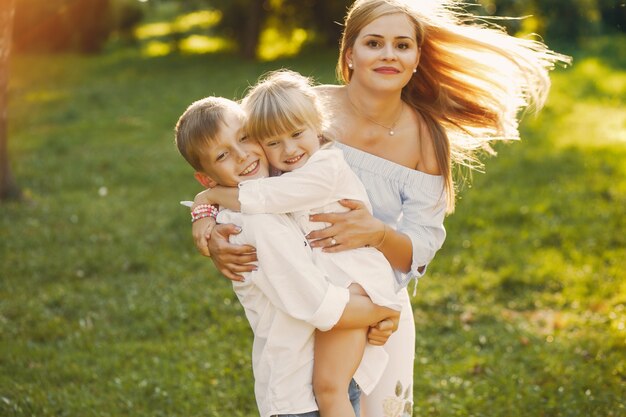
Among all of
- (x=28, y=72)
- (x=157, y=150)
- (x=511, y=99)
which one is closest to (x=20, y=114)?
(x=157, y=150)

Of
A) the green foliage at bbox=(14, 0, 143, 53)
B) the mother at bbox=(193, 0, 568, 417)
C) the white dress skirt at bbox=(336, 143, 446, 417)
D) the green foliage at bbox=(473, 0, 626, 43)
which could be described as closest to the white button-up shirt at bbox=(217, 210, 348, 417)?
the mother at bbox=(193, 0, 568, 417)

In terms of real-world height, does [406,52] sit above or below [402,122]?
above

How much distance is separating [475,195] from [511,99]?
4.47 metres

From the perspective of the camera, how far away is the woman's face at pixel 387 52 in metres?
3.19

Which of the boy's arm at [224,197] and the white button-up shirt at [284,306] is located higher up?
the boy's arm at [224,197]

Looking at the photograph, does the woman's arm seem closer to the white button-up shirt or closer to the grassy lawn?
the white button-up shirt

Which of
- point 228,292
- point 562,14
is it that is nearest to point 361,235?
point 228,292

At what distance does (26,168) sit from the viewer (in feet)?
32.3

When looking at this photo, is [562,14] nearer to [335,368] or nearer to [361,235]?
[361,235]

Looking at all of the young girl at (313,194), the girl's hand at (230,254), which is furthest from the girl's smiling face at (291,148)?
the girl's hand at (230,254)

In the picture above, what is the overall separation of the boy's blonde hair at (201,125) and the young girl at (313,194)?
0.10 meters

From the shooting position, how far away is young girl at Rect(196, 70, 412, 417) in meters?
2.79

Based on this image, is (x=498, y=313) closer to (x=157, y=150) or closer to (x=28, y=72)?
(x=157, y=150)

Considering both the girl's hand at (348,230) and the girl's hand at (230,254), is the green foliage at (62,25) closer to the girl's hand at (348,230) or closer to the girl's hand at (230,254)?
the girl's hand at (230,254)
